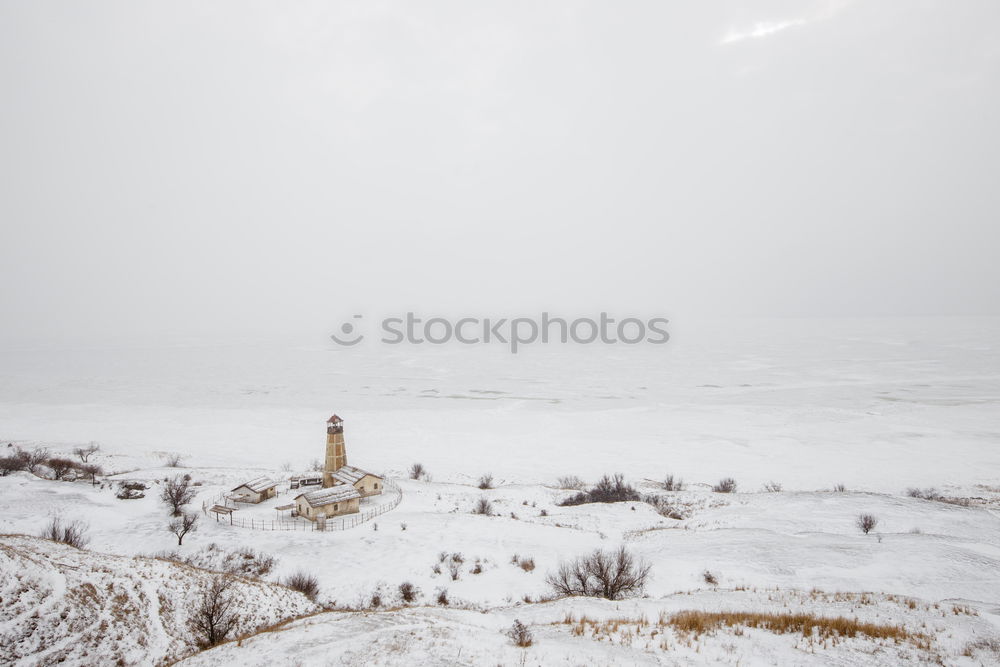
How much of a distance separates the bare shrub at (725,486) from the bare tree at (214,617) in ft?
94.4

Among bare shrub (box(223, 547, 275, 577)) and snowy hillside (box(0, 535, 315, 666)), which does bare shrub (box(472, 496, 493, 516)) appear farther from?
snowy hillside (box(0, 535, 315, 666))

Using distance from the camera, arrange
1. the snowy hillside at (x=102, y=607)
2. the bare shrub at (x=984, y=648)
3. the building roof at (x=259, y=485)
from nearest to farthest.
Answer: the bare shrub at (x=984, y=648) → the snowy hillside at (x=102, y=607) → the building roof at (x=259, y=485)

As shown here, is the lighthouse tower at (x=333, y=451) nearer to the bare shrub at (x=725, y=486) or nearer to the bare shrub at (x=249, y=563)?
the bare shrub at (x=249, y=563)

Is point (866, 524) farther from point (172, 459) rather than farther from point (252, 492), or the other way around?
point (172, 459)

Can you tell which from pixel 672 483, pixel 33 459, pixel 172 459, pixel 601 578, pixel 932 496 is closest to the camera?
pixel 601 578

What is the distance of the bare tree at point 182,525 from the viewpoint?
20.2 meters

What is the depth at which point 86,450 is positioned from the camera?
39344 millimetres

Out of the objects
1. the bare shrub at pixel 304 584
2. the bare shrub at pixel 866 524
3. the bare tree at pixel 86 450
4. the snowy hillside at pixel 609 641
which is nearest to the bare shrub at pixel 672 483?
the bare shrub at pixel 866 524

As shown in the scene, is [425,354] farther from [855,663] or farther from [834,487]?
[855,663]

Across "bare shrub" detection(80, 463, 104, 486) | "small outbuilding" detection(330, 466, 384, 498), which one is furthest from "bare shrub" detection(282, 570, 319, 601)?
"bare shrub" detection(80, 463, 104, 486)

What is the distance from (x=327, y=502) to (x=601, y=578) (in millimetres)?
14278

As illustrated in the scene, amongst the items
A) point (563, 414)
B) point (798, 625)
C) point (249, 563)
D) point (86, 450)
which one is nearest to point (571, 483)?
point (249, 563)

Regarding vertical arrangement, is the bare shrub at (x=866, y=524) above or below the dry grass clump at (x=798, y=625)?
below

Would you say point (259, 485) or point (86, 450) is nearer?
point (259, 485)
